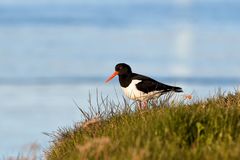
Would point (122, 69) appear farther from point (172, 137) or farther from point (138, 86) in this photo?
point (172, 137)

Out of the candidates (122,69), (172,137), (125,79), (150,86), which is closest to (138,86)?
(150,86)

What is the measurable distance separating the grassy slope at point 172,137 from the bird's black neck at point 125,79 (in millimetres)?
5266

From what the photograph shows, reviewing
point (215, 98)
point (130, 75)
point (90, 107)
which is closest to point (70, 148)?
point (90, 107)

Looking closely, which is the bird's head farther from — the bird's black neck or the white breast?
the white breast

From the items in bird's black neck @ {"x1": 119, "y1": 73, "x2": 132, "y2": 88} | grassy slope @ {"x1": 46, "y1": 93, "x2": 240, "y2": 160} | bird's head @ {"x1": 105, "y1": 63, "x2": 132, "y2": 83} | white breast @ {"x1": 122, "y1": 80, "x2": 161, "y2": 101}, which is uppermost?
bird's head @ {"x1": 105, "y1": 63, "x2": 132, "y2": 83}

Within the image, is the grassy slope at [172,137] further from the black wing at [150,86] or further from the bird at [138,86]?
the black wing at [150,86]

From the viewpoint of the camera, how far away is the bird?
1652cm

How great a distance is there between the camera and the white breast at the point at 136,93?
54.0ft

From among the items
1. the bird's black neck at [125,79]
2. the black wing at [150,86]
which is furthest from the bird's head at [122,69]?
the black wing at [150,86]

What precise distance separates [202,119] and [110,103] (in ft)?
12.5

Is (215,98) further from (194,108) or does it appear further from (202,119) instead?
(202,119)

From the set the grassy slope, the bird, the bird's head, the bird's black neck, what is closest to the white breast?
the bird

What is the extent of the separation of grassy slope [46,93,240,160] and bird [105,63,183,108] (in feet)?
13.7

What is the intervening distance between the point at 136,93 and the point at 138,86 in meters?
0.41
